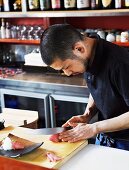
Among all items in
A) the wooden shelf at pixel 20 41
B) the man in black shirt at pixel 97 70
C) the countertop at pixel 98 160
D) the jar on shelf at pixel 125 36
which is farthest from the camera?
the wooden shelf at pixel 20 41

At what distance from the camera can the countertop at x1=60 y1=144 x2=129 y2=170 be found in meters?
1.58

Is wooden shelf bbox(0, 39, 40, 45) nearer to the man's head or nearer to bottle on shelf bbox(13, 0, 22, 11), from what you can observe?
bottle on shelf bbox(13, 0, 22, 11)

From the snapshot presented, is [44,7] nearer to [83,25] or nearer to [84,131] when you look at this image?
[83,25]

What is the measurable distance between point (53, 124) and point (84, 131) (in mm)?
1583

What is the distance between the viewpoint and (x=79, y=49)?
1755 mm

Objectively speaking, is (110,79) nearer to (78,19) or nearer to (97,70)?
(97,70)

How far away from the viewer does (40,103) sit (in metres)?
3.58

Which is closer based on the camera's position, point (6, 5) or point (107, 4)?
point (107, 4)

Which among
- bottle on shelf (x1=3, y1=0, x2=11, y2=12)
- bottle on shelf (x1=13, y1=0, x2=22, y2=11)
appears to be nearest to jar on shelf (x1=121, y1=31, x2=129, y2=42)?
bottle on shelf (x1=13, y1=0, x2=22, y2=11)

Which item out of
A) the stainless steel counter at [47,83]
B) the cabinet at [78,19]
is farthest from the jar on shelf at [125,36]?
the stainless steel counter at [47,83]

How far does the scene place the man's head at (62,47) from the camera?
5.48 ft

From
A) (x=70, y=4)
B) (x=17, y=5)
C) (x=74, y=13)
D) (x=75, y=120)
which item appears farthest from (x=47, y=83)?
(x=75, y=120)

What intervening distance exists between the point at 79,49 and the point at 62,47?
0.12 m

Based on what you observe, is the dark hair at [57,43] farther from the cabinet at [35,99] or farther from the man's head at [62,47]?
the cabinet at [35,99]
